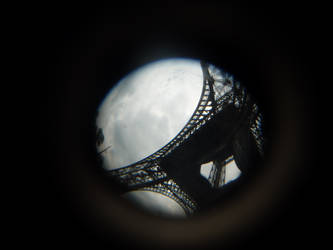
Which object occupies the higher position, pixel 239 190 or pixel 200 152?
pixel 200 152

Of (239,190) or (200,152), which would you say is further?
(200,152)

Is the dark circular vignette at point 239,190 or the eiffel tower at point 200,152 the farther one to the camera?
the eiffel tower at point 200,152

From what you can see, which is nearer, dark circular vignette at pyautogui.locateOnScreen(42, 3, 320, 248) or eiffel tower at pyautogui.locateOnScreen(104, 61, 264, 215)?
dark circular vignette at pyautogui.locateOnScreen(42, 3, 320, 248)
